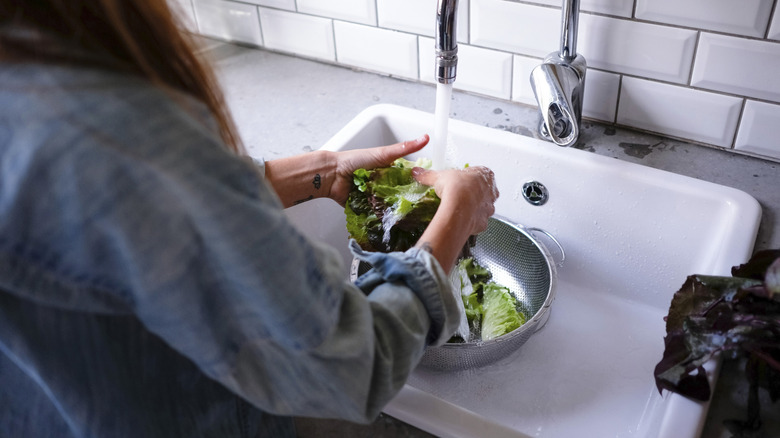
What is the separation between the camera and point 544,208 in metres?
1.02

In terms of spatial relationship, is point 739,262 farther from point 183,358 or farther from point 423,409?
point 183,358

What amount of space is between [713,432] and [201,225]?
52cm

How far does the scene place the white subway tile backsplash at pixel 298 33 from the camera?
127 centimetres

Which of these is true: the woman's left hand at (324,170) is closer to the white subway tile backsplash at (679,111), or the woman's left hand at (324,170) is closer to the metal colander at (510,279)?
the metal colander at (510,279)

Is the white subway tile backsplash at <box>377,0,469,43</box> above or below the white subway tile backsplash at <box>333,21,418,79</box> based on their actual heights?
above

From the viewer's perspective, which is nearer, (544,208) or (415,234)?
(415,234)

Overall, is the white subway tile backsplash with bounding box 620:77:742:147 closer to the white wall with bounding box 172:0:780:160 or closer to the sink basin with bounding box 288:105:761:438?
the white wall with bounding box 172:0:780:160

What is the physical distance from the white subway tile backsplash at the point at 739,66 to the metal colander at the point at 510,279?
1.06 ft

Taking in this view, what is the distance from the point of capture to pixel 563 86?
0.92 metres

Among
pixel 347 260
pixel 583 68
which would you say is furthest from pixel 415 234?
pixel 583 68

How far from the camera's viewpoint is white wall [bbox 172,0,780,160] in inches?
35.0

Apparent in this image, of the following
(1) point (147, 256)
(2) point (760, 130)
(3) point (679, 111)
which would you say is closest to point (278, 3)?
(3) point (679, 111)

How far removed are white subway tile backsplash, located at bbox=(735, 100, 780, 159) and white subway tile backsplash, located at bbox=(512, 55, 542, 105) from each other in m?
0.31

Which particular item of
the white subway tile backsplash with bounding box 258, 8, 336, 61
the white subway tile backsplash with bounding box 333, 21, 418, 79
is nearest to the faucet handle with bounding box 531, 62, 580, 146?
the white subway tile backsplash with bounding box 333, 21, 418, 79
